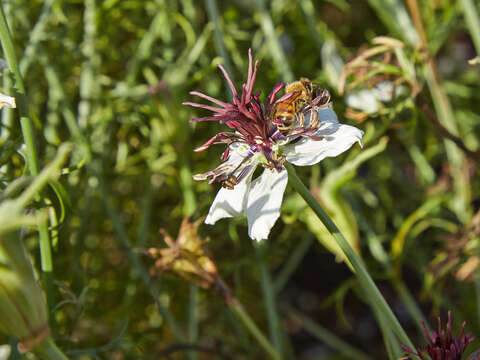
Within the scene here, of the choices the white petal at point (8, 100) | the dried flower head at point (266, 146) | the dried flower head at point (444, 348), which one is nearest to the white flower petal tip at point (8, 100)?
the white petal at point (8, 100)

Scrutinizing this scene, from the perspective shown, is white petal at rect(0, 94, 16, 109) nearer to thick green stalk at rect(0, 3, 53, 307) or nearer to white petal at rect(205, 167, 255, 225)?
thick green stalk at rect(0, 3, 53, 307)

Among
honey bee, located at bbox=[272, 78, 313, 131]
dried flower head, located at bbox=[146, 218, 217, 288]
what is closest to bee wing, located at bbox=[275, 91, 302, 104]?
honey bee, located at bbox=[272, 78, 313, 131]

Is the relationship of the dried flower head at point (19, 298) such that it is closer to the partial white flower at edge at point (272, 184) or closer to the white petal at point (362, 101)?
the partial white flower at edge at point (272, 184)

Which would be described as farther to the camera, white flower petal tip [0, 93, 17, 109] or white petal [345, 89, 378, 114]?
white petal [345, 89, 378, 114]

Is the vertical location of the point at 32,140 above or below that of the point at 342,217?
above

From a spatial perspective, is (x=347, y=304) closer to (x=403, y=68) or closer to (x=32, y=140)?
(x=403, y=68)

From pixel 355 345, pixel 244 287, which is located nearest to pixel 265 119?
pixel 244 287
